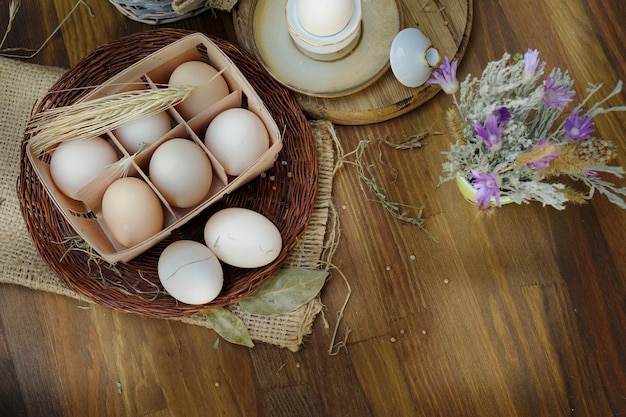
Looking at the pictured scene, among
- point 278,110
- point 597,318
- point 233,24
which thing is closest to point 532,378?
point 597,318

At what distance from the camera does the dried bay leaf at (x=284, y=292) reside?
873 mm

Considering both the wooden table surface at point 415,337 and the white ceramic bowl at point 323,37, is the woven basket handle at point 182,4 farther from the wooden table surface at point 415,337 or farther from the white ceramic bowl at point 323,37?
the wooden table surface at point 415,337

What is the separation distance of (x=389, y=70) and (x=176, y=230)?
1.28ft

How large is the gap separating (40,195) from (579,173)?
2.27ft

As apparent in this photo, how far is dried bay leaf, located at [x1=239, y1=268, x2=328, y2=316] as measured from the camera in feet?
2.86

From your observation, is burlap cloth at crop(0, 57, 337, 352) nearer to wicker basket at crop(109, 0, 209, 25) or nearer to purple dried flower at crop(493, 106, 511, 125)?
wicker basket at crop(109, 0, 209, 25)

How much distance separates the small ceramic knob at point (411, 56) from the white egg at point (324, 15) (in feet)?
0.27

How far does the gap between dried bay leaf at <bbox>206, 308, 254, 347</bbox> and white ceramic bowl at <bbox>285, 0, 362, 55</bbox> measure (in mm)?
401

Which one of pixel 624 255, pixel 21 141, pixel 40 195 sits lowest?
pixel 624 255

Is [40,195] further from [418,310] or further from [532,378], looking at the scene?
[532,378]

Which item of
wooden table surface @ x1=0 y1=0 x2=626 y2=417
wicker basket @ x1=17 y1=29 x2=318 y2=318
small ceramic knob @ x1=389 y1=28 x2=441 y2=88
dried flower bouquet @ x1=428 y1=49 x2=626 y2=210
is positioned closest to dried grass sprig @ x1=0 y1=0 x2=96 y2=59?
wicker basket @ x1=17 y1=29 x2=318 y2=318

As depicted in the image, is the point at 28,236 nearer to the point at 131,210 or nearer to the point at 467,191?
the point at 131,210

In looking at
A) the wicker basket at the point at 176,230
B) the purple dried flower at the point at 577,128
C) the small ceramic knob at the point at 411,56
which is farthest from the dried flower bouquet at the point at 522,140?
the wicker basket at the point at 176,230

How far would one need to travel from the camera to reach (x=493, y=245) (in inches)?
36.0
